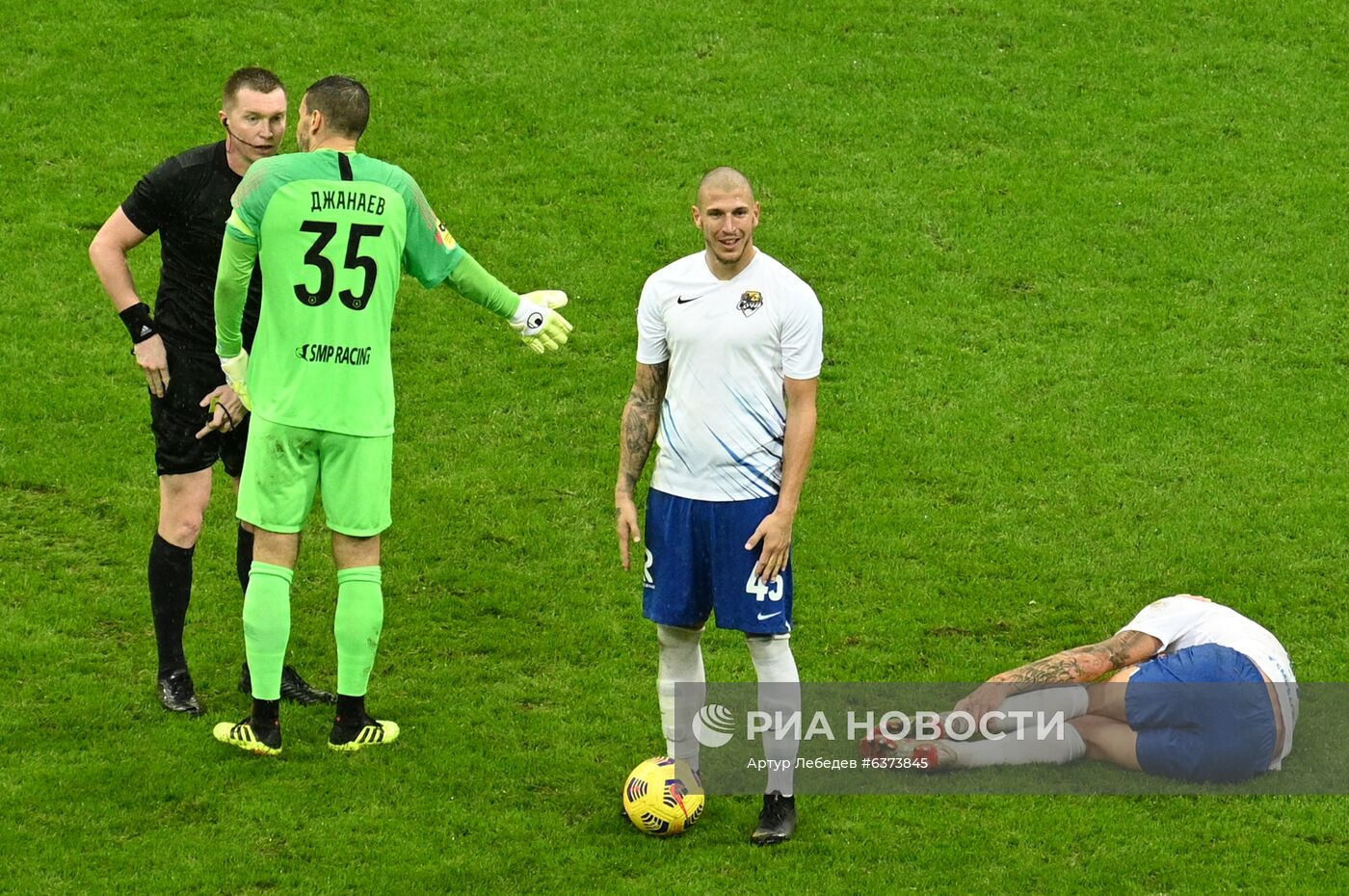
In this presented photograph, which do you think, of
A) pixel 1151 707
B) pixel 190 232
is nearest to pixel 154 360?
pixel 190 232

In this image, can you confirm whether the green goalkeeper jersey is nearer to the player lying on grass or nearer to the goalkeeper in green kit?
the goalkeeper in green kit

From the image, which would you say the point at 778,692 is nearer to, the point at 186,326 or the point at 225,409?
the point at 225,409

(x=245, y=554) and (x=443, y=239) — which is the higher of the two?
(x=443, y=239)

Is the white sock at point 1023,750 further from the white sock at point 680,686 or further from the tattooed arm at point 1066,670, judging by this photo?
the white sock at point 680,686

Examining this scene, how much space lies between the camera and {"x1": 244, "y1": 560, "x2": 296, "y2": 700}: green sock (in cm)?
756

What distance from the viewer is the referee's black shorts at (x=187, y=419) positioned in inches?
326

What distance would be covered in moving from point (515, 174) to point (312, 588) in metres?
6.06

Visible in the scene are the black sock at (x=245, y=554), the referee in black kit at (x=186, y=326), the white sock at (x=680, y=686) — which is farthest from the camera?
the black sock at (x=245, y=554)

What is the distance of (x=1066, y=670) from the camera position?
8.20m

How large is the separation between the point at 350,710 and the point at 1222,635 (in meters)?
4.19

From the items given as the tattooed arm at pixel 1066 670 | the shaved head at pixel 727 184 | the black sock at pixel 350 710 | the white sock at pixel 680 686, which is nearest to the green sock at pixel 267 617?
the black sock at pixel 350 710

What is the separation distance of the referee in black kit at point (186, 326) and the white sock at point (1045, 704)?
3.36 m

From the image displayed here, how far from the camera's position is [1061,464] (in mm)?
11211

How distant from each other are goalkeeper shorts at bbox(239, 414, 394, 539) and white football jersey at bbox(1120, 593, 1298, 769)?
3.83 metres
